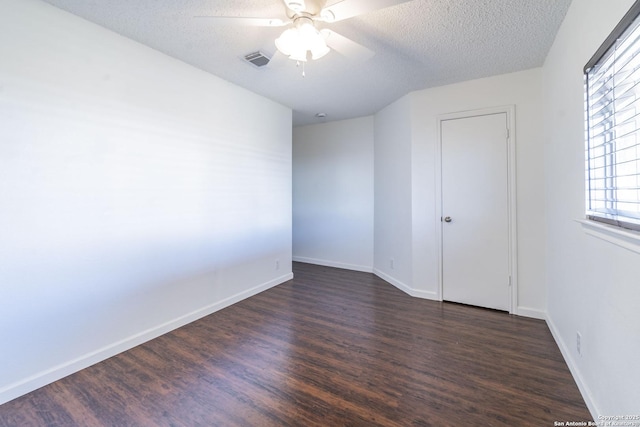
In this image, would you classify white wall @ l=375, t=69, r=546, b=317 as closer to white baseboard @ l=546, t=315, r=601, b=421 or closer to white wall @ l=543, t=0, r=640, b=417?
white wall @ l=543, t=0, r=640, b=417

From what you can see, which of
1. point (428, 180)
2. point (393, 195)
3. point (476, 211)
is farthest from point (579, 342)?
point (393, 195)

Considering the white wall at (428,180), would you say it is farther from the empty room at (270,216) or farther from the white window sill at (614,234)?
the white window sill at (614,234)

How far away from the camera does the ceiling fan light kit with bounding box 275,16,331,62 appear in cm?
157

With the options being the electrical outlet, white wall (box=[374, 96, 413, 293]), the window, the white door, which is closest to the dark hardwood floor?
the electrical outlet

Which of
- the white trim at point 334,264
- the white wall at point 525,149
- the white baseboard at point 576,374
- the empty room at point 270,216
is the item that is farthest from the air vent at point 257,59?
the white trim at point 334,264

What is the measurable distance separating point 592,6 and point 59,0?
10.5 ft

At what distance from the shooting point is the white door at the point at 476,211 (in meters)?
2.87

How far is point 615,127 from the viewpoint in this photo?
130 centimetres

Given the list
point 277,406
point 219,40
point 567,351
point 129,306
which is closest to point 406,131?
point 219,40

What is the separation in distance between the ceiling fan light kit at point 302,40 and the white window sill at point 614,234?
66.9 inches

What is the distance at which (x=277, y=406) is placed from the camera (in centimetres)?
158

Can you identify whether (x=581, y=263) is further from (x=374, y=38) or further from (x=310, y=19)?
(x=310, y=19)

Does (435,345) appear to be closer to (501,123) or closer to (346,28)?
(501,123)

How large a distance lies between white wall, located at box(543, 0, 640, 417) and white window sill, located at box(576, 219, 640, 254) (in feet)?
0.14
